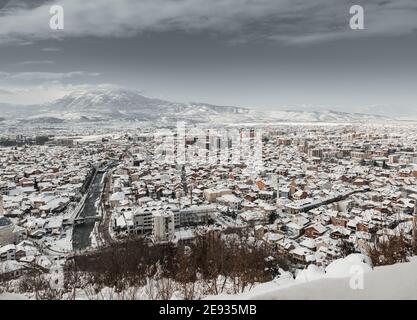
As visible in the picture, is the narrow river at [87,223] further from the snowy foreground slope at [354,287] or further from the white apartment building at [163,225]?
the snowy foreground slope at [354,287]

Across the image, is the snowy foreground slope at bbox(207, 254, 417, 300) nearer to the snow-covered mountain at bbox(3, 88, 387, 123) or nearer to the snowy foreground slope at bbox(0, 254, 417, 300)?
the snowy foreground slope at bbox(0, 254, 417, 300)

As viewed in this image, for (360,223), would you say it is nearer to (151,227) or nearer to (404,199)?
(404,199)

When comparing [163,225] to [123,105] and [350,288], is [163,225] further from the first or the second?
[350,288]

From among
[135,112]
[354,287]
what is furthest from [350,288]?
[135,112]

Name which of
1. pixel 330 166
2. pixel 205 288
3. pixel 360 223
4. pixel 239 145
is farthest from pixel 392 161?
pixel 205 288

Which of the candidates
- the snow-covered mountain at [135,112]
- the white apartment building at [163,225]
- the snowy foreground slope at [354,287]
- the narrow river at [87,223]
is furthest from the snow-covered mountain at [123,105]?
the snowy foreground slope at [354,287]

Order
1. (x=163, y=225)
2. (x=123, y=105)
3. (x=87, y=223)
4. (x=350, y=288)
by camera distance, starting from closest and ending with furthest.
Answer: (x=350, y=288)
(x=163, y=225)
(x=87, y=223)
(x=123, y=105)

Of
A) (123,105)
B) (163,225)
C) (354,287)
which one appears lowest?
(163,225)

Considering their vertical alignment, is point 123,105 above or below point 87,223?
above
